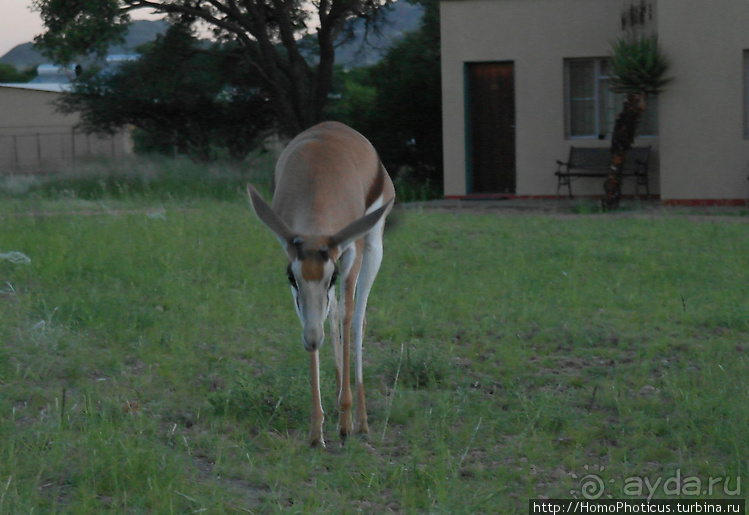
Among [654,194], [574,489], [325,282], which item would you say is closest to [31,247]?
[325,282]

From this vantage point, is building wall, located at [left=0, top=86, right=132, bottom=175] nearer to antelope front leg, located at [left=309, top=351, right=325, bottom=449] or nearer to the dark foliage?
the dark foliage

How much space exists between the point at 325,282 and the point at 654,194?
536 inches

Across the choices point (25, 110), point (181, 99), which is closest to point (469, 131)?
point (181, 99)

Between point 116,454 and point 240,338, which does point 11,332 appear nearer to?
point 240,338

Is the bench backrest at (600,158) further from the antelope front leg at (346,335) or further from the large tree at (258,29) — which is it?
the antelope front leg at (346,335)

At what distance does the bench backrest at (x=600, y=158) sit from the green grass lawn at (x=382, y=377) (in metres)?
6.26

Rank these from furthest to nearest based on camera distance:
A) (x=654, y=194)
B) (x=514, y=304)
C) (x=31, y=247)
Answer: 1. (x=654, y=194)
2. (x=31, y=247)
3. (x=514, y=304)

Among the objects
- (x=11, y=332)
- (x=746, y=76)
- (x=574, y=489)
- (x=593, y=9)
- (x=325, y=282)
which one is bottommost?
(x=574, y=489)

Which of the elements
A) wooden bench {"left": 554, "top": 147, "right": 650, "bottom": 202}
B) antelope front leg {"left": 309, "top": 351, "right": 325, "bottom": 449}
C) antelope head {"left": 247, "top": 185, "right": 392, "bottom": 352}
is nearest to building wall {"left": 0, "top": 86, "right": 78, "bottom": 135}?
wooden bench {"left": 554, "top": 147, "right": 650, "bottom": 202}

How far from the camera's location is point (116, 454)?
177 inches

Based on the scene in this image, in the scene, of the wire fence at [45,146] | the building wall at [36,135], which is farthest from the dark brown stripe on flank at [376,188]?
the wire fence at [45,146]

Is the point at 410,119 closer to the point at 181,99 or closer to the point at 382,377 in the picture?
the point at 181,99

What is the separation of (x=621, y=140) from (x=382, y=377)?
32.8 feet

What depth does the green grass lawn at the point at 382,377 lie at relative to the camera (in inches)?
175
